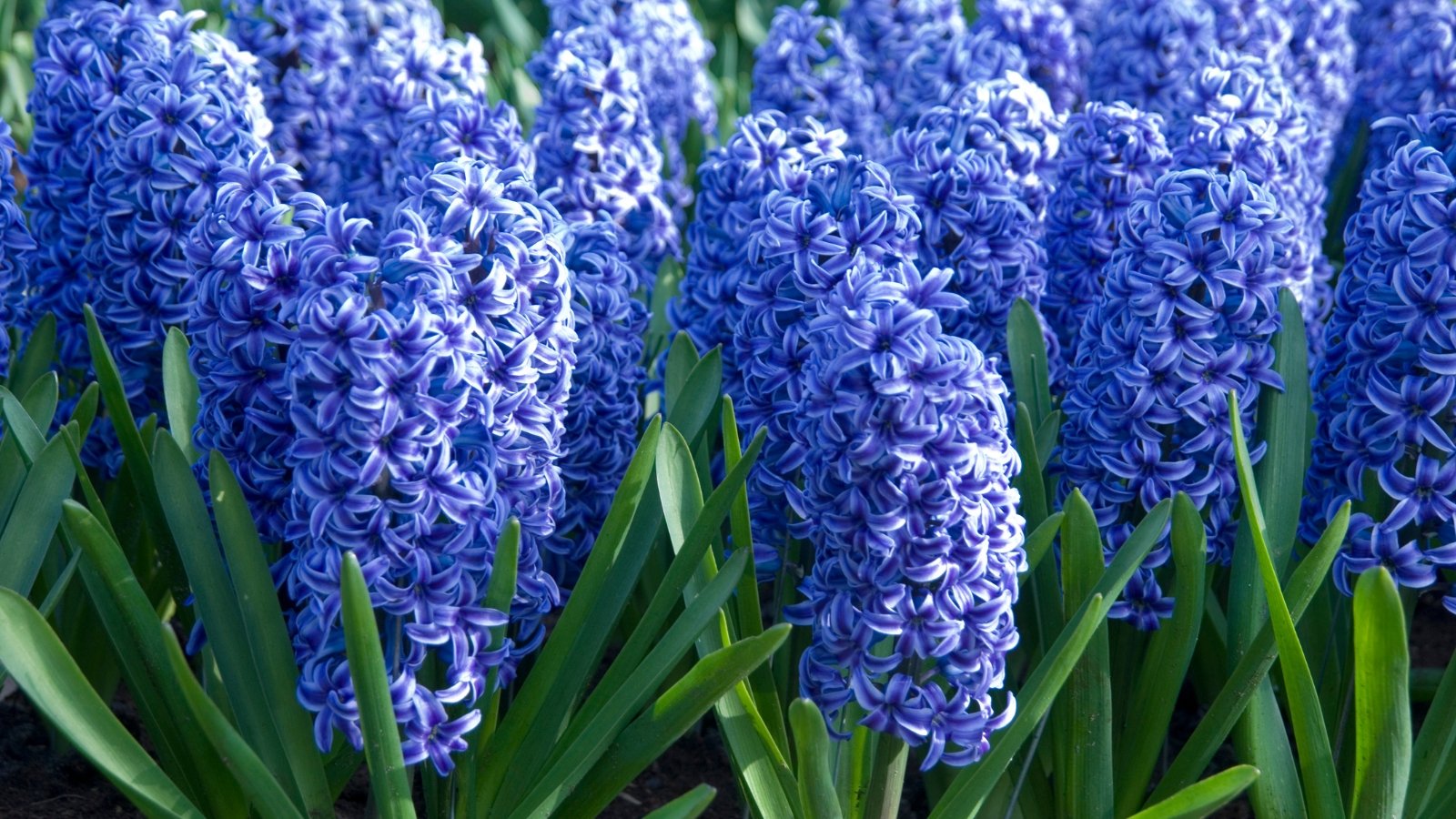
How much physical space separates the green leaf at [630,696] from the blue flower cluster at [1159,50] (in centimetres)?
301

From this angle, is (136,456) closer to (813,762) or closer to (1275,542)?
(813,762)

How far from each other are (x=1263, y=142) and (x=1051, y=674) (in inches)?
64.1

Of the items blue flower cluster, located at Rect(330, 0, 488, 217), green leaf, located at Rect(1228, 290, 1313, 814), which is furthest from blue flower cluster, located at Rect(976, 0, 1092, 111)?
green leaf, located at Rect(1228, 290, 1313, 814)

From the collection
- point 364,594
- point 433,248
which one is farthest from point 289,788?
point 433,248

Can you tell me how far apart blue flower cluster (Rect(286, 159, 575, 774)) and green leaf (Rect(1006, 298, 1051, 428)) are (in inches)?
44.3

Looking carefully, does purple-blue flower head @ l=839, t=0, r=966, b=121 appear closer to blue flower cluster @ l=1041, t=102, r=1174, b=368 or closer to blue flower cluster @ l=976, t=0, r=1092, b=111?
blue flower cluster @ l=976, t=0, r=1092, b=111

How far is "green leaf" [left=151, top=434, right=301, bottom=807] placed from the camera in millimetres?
2555

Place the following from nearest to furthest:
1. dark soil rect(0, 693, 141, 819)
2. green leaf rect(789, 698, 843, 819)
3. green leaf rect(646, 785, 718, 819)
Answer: green leaf rect(789, 698, 843, 819), green leaf rect(646, 785, 718, 819), dark soil rect(0, 693, 141, 819)

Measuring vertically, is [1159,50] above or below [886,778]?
above

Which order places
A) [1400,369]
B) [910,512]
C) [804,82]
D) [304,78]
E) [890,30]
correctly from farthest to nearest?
[890,30] → [804,82] → [304,78] → [1400,369] → [910,512]

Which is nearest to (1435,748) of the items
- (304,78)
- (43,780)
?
(43,780)

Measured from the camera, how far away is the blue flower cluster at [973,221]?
3203mm

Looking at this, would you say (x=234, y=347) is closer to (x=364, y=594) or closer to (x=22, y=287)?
(x=364, y=594)

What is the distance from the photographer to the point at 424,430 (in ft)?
→ 7.44
